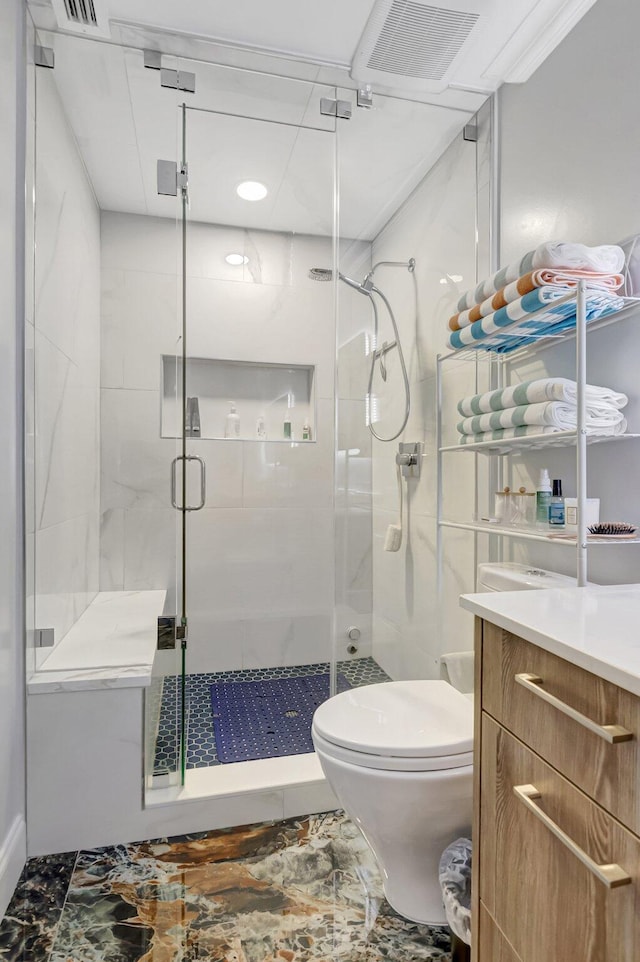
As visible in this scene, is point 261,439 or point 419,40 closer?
point 419,40

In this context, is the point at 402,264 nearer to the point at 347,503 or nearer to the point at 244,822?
the point at 347,503

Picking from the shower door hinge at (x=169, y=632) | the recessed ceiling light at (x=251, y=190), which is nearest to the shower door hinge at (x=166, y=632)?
the shower door hinge at (x=169, y=632)

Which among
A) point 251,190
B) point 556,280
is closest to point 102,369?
point 251,190

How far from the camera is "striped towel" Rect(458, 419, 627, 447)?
129 centimetres

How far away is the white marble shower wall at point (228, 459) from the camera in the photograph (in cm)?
224

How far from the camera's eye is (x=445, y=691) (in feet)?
4.94

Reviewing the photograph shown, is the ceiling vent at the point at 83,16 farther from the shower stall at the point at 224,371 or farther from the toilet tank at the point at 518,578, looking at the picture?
the toilet tank at the point at 518,578

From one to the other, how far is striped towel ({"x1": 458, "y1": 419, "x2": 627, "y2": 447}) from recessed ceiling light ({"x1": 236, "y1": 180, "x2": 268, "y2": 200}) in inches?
57.9

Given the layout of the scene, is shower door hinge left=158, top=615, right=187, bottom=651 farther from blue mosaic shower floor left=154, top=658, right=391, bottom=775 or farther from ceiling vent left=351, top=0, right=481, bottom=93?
ceiling vent left=351, top=0, right=481, bottom=93

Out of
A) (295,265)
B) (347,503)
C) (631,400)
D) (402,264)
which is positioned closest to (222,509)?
(347,503)

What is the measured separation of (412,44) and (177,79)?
0.79 m

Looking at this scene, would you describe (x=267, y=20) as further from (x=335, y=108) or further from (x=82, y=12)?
(x=82, y=12)

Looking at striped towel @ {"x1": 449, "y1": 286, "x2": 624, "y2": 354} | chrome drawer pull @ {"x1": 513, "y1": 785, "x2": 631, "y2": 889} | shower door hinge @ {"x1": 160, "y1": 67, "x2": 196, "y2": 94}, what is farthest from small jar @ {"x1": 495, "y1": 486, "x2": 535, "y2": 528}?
shower door hinge @ {"x1": 160, "y1": 67, "x2": 196, "y2": 94}

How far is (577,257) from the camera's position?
127 cm
